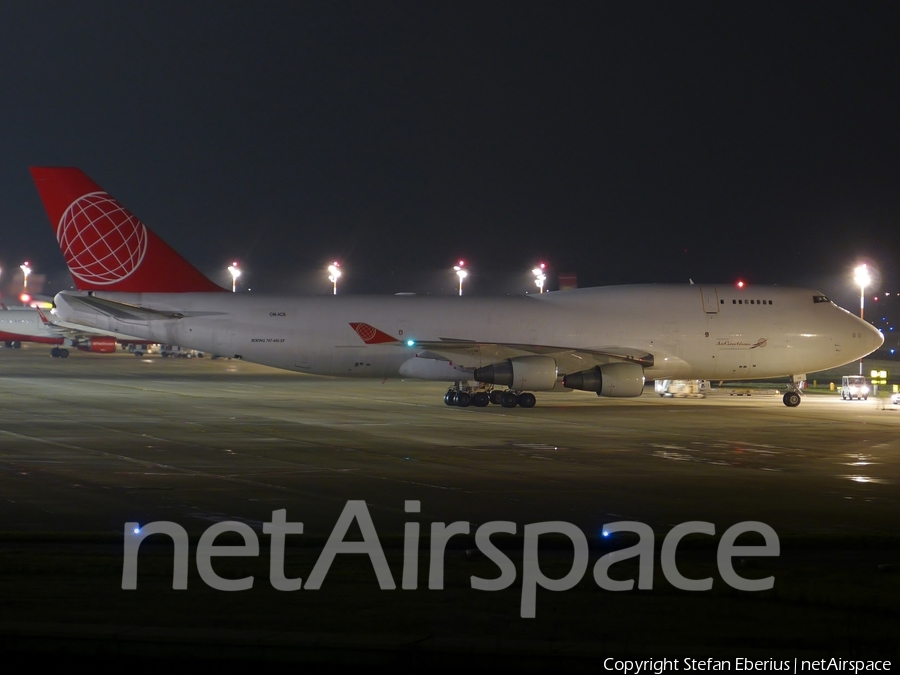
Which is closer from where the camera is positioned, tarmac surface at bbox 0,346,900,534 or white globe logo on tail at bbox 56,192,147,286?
tarmac surface at bbox 0,346,900,534

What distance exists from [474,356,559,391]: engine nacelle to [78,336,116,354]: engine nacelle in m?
51.7

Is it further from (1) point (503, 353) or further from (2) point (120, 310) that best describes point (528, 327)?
(2) point (120, 310)

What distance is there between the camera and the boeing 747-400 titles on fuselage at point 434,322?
39.1 meters

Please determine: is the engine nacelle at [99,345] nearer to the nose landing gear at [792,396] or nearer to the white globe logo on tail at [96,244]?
the white globe logo on tail at [96,244]

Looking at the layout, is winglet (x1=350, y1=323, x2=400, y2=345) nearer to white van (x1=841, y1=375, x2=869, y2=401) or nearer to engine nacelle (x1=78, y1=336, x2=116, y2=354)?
white van (x1=841, y1=375, x2=869, y2=401)

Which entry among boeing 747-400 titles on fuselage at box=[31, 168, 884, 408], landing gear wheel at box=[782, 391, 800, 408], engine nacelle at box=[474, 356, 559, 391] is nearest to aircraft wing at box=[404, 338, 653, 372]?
boeing 747-400 titles on fuselage at box=[31, 168, 884, 408]

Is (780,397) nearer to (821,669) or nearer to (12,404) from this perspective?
A: (12,404)

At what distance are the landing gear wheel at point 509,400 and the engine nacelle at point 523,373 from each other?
70 centimetres

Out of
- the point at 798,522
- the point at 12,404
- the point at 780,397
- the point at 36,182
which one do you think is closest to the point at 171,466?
the point at 798,522

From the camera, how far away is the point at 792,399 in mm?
40000

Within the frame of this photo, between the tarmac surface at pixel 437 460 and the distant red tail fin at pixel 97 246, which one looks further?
the distant red tail fin at pixel 97 246

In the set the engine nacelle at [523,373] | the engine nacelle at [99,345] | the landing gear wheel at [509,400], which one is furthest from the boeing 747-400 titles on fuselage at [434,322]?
the engine nacelle at [99,345]

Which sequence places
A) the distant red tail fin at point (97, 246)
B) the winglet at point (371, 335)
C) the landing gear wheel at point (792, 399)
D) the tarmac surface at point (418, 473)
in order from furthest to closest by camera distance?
the distant red tail fin at point (97, 246), the landing gear wheel at point (792, 399), the winglet at point (371, 335), the tarmac surface at point (418, 473)

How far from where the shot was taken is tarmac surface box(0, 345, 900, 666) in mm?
12289
